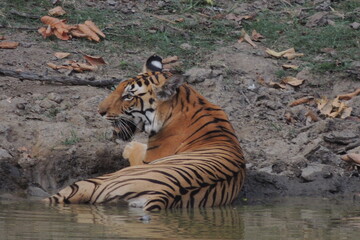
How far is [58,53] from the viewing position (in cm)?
980

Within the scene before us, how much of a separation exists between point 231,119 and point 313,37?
9.02ft

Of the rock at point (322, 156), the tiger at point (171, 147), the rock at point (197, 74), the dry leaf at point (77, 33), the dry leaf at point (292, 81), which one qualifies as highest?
the tiger at point (171, 147)

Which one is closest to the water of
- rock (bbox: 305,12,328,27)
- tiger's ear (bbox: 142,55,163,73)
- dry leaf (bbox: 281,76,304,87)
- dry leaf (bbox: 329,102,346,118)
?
tiger's ear (bbox: 142,55,163,73)

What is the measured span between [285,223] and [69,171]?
8.19 ft

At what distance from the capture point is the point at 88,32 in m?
10.4

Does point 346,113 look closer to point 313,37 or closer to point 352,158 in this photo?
point 352,158

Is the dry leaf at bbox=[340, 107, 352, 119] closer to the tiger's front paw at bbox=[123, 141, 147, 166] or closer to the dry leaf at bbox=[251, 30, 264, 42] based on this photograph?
the dry leaf at bbox=[251, 30, 264, 42]

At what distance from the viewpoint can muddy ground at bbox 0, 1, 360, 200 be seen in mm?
7570

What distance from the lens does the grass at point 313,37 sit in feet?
34.0

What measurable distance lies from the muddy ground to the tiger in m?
0.56

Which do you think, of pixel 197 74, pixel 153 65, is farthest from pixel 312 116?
pixel 153 65

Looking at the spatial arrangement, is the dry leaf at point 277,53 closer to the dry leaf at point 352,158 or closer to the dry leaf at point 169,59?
the dry leaf at point 169,59

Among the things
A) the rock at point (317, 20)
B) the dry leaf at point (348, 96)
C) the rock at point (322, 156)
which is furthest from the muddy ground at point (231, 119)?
the rock at point (317, 20)

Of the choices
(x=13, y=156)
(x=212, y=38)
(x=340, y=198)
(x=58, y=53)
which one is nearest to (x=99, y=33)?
(x=58, y=53)
